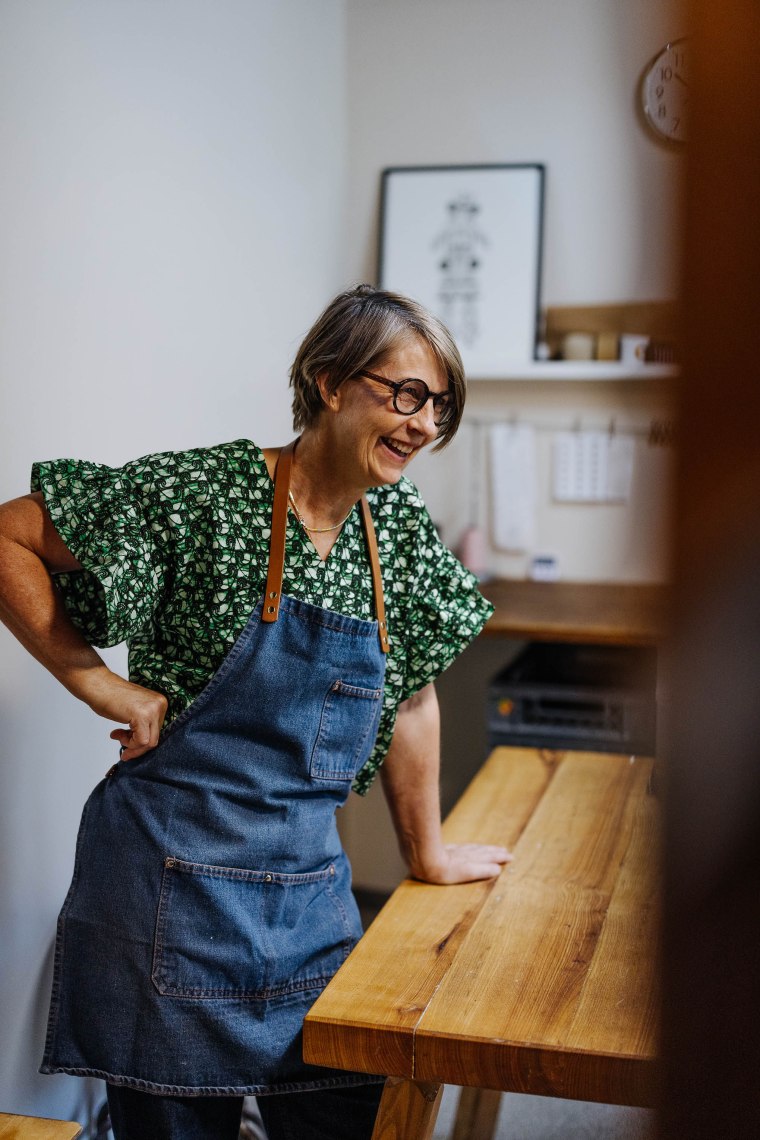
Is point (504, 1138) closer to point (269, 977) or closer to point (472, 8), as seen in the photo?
point (269, 977)

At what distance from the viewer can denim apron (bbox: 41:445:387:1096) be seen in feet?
4.19

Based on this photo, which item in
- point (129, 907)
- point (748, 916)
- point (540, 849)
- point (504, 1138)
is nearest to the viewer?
point (748, 916)

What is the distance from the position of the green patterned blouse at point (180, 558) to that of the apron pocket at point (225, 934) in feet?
0.71

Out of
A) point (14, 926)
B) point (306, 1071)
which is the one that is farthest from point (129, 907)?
point (14, 926)

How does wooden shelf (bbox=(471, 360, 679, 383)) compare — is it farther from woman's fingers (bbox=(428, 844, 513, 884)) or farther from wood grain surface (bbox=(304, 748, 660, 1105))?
woman's fingers (bbox=(428, 844, 513, 884))

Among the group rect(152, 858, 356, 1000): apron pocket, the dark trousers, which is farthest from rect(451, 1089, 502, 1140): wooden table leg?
rect(152, 858, 356, 1000): apron pocket

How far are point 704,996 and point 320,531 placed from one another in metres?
1.13

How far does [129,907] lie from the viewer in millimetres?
1290

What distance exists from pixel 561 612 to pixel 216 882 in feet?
5.58

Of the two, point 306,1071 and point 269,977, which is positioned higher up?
point 269,977

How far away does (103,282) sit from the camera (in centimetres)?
186

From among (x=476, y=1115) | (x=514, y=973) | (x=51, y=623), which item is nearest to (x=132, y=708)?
(x=51, y=623)

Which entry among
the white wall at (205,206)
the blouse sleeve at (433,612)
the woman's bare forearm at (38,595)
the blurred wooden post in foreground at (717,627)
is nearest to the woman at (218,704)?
the woman's bare forearm at (38,595)

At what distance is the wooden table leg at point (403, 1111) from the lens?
3.85ft
